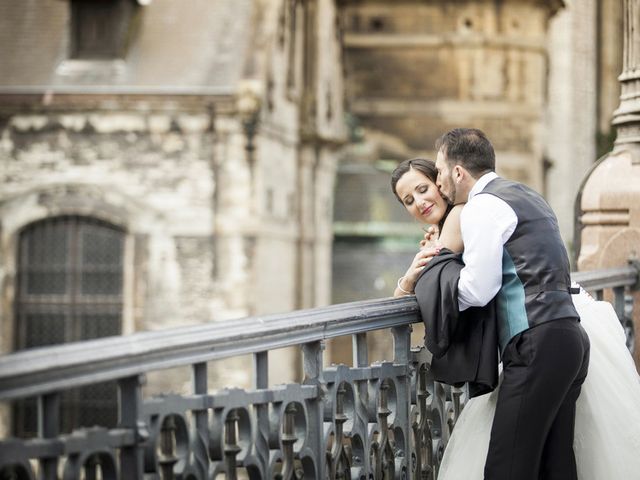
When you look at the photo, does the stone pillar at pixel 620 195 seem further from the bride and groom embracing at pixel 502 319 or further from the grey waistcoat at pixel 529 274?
the grey waistcoat at pixel 529 274

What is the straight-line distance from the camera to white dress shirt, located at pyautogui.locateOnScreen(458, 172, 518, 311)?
3.98 metres

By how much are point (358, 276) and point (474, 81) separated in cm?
432

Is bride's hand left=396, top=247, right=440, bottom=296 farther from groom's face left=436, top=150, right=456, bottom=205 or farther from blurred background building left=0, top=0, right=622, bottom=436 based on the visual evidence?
blurred background building left=0, top=0, right=622, bottom=436

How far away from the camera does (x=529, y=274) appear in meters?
4.03

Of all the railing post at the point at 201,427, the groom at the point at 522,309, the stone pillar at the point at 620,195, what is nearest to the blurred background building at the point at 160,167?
the stone pillar at the point at 620,195

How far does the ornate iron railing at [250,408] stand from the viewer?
2834mm

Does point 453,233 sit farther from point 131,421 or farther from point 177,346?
point 131,421

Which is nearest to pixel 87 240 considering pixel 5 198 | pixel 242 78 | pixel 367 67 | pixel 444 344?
pixel 5 198

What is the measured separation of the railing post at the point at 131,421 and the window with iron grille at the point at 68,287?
48.8ft

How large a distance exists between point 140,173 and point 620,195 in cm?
1131

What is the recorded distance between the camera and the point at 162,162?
17484mm

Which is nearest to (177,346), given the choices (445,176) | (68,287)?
(445,176)

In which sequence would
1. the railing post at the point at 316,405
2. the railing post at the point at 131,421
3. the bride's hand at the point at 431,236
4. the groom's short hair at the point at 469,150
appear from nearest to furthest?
the railing post at the point at 131,421
the railing post at the point at 316,405
the groom's short hair at the point at 469,150
the bride's hand at the point at 431,236

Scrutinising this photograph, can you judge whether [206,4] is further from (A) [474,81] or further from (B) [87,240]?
(A) [474,81]
